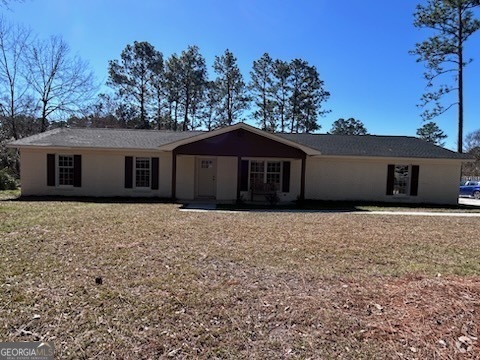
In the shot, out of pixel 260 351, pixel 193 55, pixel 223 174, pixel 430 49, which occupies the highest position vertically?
pixel 193 55

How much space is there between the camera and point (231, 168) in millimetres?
16188

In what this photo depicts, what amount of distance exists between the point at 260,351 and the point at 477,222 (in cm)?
1097

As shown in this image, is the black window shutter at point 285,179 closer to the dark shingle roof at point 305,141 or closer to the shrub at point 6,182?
the dark shingle roof at point 305,141

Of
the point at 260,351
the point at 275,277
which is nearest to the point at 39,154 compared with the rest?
the point at 275,277

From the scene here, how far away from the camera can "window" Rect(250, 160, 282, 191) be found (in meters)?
16.0

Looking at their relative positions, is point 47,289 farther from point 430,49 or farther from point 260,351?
point 430,49

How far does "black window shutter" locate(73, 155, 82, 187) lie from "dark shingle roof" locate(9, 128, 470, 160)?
706 millimetres

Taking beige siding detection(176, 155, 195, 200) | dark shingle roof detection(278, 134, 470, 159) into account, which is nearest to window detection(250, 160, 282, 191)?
dark shingle roof detection(278, 134, 470, 159)

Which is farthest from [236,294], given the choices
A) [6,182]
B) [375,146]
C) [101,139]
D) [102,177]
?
[6,182]

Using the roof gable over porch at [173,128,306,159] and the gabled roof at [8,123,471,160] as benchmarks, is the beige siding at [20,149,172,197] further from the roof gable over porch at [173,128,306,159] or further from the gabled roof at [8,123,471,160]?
the roof gable over porch at [173,128,306,159]

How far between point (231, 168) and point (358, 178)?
6.35 meters

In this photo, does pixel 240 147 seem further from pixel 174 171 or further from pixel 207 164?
pixel 174 171

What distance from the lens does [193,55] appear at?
36000mm

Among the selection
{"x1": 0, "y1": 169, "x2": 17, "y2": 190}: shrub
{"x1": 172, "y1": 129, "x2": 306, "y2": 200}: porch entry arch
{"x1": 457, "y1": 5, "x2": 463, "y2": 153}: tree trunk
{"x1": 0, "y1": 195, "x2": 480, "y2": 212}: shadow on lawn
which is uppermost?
{"x1": 457, "y1": 5, "x2": 463, "y2": 153}: tree trunk
